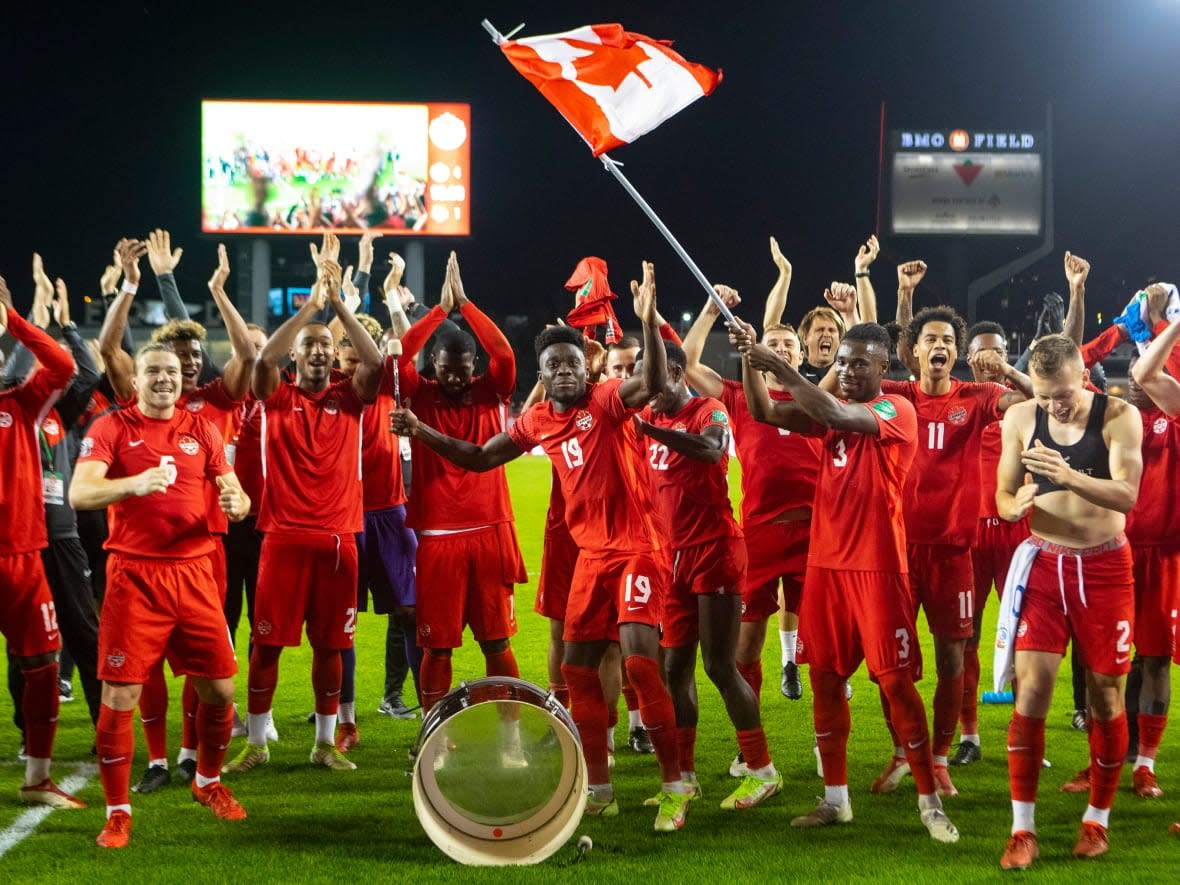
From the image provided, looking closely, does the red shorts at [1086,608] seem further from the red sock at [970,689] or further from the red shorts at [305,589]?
the red shorts at [305,589]

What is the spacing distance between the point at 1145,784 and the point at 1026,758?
141 cm

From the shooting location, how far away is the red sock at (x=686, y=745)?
639 cm

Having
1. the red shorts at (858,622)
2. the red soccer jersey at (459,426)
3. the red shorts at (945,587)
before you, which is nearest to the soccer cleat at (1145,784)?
the red shorts at (945,587)

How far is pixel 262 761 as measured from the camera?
7281mm

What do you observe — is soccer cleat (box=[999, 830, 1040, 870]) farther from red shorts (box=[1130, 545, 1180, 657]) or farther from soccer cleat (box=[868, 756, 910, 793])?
red shorts (box=[1130, 545, 1180, 657])

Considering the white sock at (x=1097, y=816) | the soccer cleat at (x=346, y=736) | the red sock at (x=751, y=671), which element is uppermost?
the red sock at (x=751, y=671)

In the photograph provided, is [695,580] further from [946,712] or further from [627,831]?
[946,712]

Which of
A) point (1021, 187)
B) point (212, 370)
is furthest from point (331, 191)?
point (212, 370)

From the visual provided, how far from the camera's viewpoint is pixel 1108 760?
569 centimetres

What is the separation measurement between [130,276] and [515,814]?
3377 millimetres

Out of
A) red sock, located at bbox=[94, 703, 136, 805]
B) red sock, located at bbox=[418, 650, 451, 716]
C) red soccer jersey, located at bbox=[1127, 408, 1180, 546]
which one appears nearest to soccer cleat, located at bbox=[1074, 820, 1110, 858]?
red soccer jersey, located at bbox=[1127, 408, 1180, 546]

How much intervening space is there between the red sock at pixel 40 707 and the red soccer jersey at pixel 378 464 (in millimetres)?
2243

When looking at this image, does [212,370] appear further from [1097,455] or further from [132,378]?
[1097,455]

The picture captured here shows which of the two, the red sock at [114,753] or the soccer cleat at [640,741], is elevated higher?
the red sock at [114,753]
